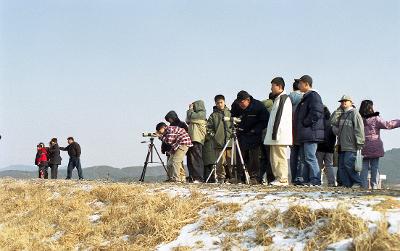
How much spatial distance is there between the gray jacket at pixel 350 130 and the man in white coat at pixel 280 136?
1.31m

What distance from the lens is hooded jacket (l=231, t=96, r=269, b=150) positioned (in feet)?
34.3

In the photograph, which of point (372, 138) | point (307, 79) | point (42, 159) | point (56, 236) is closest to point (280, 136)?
point (307, 79)

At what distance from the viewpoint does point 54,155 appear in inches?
813

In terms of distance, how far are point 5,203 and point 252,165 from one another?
5.23 metres

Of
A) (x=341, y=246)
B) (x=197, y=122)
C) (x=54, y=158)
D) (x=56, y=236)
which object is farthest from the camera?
(x=54, y=158)

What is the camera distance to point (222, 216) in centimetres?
628

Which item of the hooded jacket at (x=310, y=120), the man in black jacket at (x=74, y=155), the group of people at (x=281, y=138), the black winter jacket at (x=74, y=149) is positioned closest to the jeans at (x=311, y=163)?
the group of people at (x=281, y=138)

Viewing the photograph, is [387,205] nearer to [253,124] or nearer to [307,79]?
[307,79]

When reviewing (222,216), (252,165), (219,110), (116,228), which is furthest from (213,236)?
(219,110)

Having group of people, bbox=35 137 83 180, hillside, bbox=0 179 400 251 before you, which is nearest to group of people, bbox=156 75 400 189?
hillside, bbox=0 179 400 251

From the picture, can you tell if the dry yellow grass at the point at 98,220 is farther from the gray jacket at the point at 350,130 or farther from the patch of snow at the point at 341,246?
the gray jacket at the point at 350,130

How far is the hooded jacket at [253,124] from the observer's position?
1045 cm

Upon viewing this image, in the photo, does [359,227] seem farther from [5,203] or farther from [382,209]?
[5,203]

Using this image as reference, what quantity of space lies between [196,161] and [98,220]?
17.6 feet
